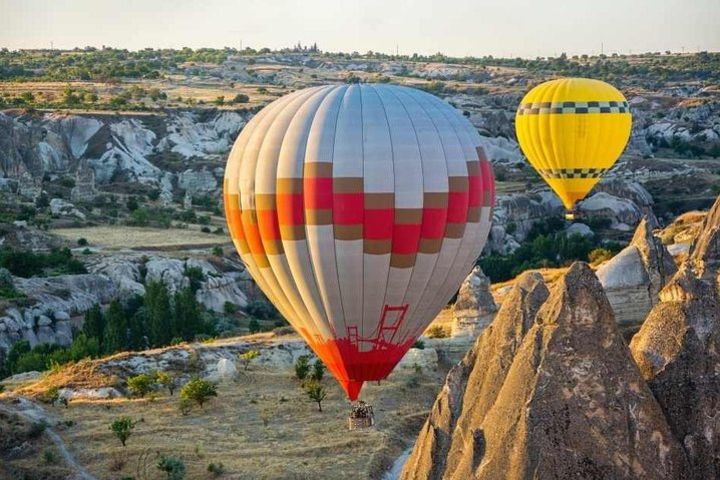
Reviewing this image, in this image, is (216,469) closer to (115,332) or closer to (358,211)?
(358,211)

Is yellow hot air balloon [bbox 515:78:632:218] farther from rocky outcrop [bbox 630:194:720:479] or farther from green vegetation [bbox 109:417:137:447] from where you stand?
rocky outcrop [bbox 630:194:720:479]

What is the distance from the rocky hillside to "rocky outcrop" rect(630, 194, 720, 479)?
0.5 inches

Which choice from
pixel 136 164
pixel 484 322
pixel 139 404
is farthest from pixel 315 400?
pixel 136 164

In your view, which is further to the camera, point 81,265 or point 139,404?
point 81,265

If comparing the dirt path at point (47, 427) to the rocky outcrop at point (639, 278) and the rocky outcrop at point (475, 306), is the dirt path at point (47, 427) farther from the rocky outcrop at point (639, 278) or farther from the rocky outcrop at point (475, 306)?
the rocky outcrop at point (639, 278)

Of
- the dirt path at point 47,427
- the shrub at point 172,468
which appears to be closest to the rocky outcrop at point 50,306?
the dirt path at point 47,427

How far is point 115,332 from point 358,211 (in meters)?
22.7

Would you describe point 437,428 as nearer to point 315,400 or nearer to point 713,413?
point 713,413

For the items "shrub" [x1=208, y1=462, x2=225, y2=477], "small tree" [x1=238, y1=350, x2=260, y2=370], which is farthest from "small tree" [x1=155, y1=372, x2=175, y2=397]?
"shrub" [x1=208, y1=462, x2=225, y2=477]

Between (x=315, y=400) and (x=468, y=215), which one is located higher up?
(x=468, y=215)

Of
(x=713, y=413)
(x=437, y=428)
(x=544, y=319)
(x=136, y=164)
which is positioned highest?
(x=544, y=319)

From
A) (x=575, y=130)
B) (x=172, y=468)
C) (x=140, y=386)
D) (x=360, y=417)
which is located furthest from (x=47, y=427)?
(x=575, y=130)

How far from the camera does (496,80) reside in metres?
168

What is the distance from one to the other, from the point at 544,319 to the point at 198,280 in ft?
139
